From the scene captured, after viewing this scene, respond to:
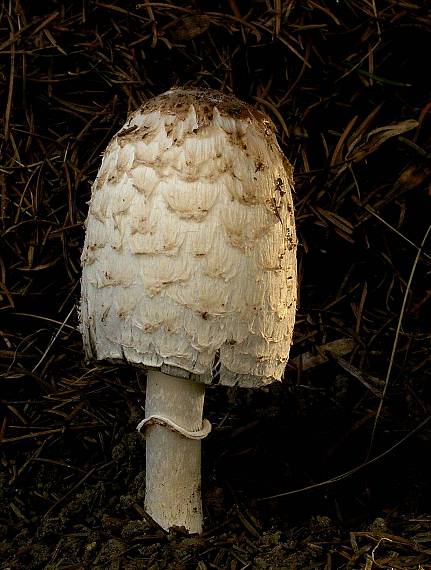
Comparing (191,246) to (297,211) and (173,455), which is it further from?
(297,211)

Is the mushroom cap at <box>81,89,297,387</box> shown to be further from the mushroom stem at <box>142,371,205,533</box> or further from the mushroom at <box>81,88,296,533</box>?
the mushroom stem at <box>142,371,205,533</box>

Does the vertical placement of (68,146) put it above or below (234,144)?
below

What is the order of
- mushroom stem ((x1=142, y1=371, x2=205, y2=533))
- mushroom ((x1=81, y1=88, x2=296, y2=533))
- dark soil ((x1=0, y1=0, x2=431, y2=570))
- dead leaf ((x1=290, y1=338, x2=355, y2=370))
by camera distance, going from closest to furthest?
mushroom ((x1=81, y1=88, x2=296, y2=533))
mushroom stem ((x1=142, y1=371, x2=205, y2=533))
dark soil ((x1=0, y1=0, x2=431, y2=570))
dead leaf ((x1=290, y1=338, x2=355, y2=370))

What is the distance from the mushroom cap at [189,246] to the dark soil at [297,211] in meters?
0.91

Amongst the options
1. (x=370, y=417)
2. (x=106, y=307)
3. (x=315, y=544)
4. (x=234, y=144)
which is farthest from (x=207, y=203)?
(x=370, y=417)

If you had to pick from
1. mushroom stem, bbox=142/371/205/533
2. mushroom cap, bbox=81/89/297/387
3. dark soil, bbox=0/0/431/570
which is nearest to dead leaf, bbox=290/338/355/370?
dark soil, bbox=0/0/431/570

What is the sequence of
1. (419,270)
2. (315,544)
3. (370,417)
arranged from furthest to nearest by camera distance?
(419,270) < (370,417) < (315,544)

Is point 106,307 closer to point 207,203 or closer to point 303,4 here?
point 207,203

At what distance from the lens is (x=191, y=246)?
2.29 m

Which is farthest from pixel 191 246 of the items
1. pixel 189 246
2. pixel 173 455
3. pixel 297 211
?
pixel 297 211

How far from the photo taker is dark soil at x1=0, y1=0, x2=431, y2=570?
10.8 ft

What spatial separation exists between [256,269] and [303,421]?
4.09ft

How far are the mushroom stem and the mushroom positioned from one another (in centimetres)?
29

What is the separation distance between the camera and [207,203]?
230 cm
